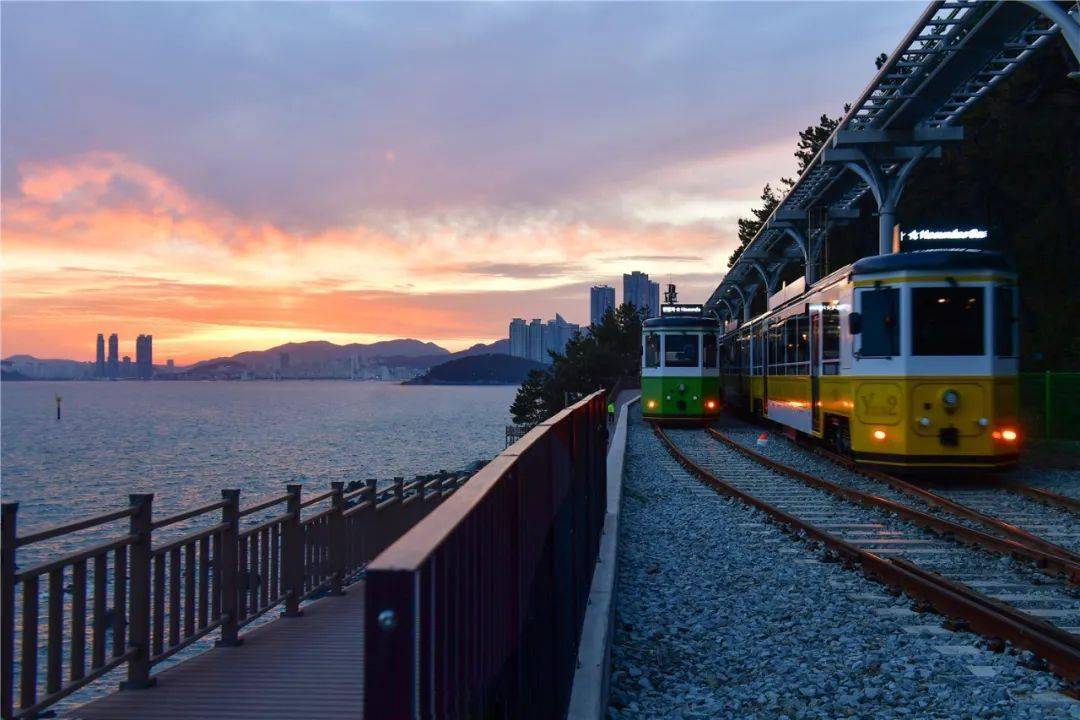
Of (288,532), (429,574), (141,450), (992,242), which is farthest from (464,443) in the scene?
(429,574)

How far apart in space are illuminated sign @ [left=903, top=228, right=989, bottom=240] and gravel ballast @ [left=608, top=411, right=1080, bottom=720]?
7.71 meters

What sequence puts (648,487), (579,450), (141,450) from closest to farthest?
(579,450) → (648,487) → (141,450)

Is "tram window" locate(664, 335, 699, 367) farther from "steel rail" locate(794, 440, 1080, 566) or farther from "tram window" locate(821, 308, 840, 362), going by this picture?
"tram window" locate(821, 308, 840, 362)

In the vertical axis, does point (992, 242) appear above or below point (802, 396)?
above

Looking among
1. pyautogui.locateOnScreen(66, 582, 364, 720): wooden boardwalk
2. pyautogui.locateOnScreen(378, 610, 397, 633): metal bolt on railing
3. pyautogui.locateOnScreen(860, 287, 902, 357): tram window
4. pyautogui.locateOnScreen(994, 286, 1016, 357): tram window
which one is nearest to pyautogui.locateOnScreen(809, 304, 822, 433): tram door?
pyautogui.locateOnScreen(860, 287, 902, 357): tram window

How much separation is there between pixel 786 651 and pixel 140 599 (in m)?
4.10

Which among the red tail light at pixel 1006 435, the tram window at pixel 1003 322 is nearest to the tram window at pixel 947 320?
the tram window at pixel 1003 322

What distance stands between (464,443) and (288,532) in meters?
89.7

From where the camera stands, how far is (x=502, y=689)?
3.06 m

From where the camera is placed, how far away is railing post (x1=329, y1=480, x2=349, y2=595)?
9273 mm

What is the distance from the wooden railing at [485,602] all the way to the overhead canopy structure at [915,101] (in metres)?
7.86

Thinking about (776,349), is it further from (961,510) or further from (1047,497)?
(961,510)

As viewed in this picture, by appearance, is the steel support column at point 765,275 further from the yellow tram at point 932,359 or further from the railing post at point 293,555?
the railing post at point 293,555

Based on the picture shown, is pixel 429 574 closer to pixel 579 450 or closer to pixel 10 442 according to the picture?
pixel 579 450
